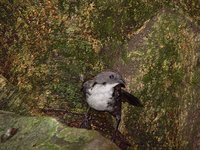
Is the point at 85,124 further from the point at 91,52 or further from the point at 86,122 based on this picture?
the point at 91,52

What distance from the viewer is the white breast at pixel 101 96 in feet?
11.5

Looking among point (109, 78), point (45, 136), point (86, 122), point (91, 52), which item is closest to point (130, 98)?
point (109, 78)

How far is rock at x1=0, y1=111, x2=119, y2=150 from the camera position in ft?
6.00

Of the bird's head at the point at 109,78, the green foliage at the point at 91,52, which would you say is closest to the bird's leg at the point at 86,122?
the green foliage at the point at 91,52

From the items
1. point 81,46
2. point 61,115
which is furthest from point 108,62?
point 61,115

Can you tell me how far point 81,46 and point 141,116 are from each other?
6.53 ft

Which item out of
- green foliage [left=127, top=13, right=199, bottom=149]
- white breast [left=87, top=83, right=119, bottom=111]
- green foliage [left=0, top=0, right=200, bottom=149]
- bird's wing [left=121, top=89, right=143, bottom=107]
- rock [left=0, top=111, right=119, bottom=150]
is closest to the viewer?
rock [left=0, top=111, right=119, bottom=150]

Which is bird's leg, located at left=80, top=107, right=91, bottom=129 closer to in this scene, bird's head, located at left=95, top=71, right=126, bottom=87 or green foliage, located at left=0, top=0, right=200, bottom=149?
green foliage, located at left=0, top=0, right=200, bottom=149

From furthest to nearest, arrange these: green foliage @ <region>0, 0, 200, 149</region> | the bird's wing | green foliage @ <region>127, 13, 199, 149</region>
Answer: green foliage @ <region>127, 13, 199, 149</region> → the bird's wing → green foliage @ <region>0, 0, 200, 149</region>

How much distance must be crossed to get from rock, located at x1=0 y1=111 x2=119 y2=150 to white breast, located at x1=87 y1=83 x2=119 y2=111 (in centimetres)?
141

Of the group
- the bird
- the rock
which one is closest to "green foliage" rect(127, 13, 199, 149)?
the bird

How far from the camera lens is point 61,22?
4.12 metres

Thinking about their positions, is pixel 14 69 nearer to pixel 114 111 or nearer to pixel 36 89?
pixel 36 89

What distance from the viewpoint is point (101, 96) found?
3.50m
